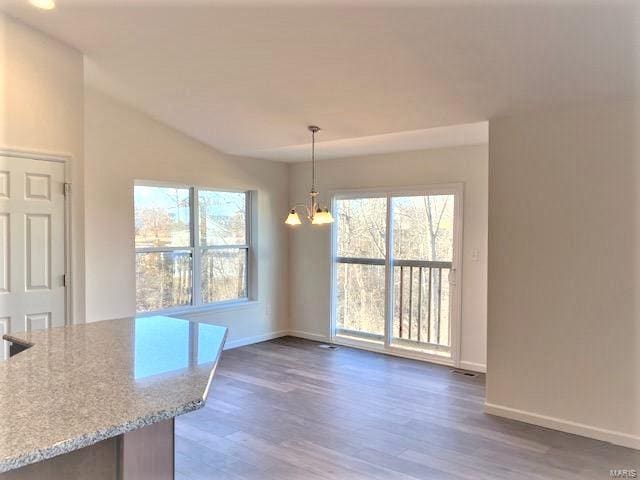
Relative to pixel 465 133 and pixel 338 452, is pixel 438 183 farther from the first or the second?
pixel 338 452

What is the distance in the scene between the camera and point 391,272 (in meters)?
5.66

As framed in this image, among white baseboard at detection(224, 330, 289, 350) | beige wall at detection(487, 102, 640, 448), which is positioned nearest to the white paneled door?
white baseboard at detection(224, 330, 289, 350)

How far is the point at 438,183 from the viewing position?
17.1 feet

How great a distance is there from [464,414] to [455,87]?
2438 mm

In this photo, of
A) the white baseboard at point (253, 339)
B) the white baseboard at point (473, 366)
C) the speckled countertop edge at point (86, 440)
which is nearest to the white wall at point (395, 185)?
the white baseboard at point (473, 366)

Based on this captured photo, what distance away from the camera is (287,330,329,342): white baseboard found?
20.5 feet

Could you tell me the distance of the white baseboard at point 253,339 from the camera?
19.3ft

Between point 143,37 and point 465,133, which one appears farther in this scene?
point 465,133

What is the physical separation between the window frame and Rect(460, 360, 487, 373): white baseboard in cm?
263

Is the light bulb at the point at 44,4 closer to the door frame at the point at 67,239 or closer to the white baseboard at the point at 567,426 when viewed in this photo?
the door frame at the point at 67,239

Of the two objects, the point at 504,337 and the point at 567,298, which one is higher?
the point at 567,298

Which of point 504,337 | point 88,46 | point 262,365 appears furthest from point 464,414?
point 88,46

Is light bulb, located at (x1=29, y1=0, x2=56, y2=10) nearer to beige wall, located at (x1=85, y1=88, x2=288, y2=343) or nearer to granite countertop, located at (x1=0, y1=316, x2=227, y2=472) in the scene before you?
beige wall, located at (x1=85, y1=88, x2=288, y2=343)

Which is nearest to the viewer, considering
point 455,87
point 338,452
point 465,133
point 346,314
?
point 338,452
